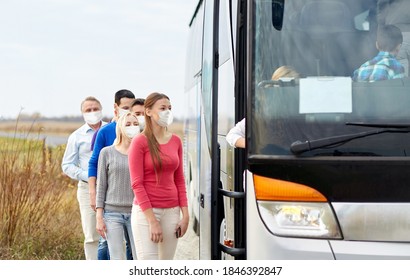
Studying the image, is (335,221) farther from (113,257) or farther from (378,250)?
(113,257)

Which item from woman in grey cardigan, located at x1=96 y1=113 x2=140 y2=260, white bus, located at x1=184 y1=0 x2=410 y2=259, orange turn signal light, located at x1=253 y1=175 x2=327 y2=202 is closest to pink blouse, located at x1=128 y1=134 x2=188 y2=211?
woman in grey cardigan, located at x1=96 y1=113 x2=140 y2=260

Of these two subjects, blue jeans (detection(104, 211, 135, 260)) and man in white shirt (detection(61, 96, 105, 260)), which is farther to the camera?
man in white shirt (detection(61, 96, 105, 260))

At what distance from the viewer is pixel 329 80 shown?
4.75 m

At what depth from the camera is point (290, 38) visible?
191 inches

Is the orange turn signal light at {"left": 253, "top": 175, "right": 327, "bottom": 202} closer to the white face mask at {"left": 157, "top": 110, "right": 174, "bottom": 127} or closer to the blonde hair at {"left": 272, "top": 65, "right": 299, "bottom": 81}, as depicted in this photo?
the blonde hair at {"left": 272, "top": 65, "right": 299, "bottom": 81}

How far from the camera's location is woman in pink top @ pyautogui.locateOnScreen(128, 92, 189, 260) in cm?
607

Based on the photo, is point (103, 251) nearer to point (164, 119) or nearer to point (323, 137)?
point (164, 119)

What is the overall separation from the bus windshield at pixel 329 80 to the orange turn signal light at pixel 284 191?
0.58 feet

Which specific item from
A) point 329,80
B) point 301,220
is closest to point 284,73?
point 329,80

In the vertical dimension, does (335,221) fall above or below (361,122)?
below

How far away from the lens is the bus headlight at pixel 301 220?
454 centimetres

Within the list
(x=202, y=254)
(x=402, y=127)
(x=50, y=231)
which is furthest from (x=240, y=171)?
(x=50, y=231)

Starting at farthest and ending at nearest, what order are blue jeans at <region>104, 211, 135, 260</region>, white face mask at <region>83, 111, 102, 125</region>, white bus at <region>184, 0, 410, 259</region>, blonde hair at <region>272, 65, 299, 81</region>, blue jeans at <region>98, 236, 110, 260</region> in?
white face mask at <region>83, 111, 102, 125</region> → blue jeans at <region>98, 236, 110, 260</region> → blue jeans at <region>104, 211, 135, 260</region> → blonde hair at <region>272, 65, 299, 81</region> → white bus at <region>184, 0, 410, 259</region>
